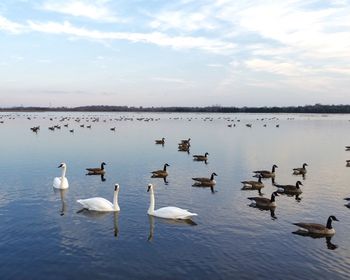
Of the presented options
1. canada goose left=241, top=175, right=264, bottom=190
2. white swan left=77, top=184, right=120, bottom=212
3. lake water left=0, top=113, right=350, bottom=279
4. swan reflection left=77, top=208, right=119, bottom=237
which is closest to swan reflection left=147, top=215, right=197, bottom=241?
lake water left=0, top=113, right=350, bottom=279

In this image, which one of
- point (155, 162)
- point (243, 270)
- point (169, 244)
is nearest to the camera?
point (243, 270)

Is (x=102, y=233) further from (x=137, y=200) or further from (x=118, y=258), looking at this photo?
(x=137, y=200)

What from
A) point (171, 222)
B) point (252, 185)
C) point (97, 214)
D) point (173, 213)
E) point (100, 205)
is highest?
point (100, 205)

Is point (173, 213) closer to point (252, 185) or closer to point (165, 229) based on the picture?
point (165, 229)

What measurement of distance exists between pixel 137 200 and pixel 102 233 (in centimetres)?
493

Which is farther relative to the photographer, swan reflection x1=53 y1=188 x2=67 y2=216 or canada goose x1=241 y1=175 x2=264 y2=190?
canada goose x1=241 y1=175 x2=264 y2=190

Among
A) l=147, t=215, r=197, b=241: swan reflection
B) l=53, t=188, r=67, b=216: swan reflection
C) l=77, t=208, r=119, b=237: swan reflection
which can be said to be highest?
l=53, t=188, r=67, b=216: swan reflection

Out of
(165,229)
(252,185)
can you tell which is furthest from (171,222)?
(252,185)

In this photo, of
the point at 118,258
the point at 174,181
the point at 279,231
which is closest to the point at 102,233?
the point at 118,258

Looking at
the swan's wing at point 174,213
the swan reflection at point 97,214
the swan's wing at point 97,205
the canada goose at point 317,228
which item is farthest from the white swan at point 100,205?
the canada goose at point 317,228

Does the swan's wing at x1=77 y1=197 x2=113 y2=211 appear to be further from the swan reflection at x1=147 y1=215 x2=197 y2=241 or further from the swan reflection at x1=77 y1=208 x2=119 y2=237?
the swan reflection at x1=147 y1=215 x2=197 y2=241

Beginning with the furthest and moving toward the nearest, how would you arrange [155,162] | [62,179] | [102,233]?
[155,162], [62,179], [102,233]

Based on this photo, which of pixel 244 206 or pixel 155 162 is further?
pixel 155 162

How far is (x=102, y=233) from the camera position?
51.3 feet
